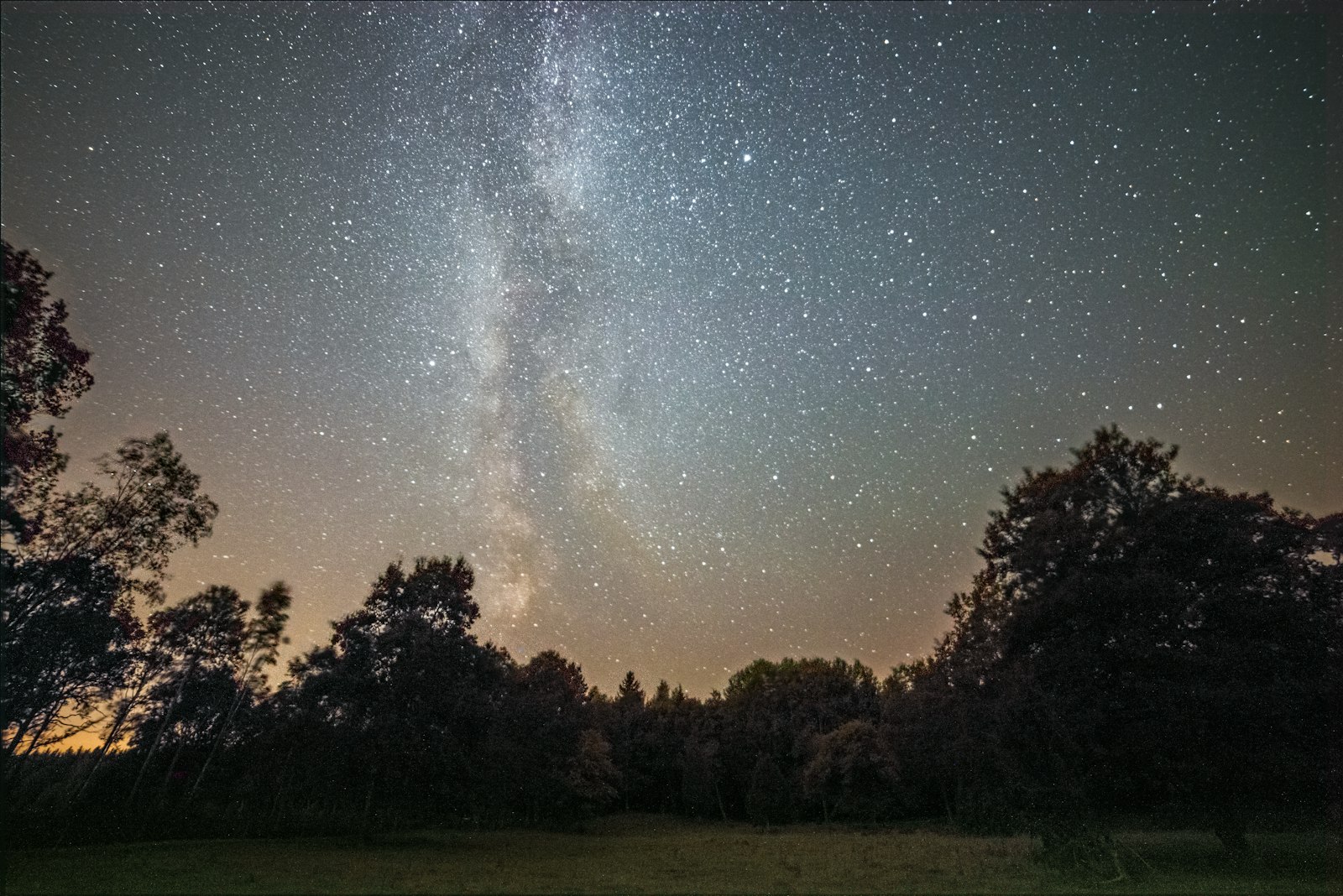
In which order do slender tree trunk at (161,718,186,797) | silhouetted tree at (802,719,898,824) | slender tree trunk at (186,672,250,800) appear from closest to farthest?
slender tree trunk at (161,718,186,797), slender tree trunk at (186,672,250,800), silhouetted tree at (802,719,898,824)

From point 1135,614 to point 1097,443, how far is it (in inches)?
281

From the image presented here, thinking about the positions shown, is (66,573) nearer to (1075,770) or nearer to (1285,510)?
(1075,770)

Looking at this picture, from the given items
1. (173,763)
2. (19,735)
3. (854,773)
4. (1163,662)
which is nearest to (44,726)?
(19,735)

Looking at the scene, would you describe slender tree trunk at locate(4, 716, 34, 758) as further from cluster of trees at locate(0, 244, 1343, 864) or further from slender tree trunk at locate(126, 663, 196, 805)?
slender tree trunk at locate(126, 663, 196, 805)

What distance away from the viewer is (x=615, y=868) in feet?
72.9

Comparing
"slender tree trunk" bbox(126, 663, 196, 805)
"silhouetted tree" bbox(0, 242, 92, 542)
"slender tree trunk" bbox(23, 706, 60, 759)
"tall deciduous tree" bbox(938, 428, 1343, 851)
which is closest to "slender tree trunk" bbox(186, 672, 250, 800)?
"slender tree trunk" bbox(126, 663, 196, 805)

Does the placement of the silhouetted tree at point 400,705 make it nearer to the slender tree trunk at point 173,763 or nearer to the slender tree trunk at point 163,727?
the slender tree trunk at point 163,727

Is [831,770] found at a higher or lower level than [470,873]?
higher

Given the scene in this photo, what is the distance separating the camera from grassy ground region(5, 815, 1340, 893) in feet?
51.0

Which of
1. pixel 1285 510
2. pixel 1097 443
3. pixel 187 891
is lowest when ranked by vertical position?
pixel 187 891

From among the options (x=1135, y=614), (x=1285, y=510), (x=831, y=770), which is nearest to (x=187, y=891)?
(x=1135, y=614)

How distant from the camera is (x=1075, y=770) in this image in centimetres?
2073

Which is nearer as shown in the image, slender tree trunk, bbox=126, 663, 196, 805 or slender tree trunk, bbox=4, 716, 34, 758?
slender tree trunk, bbox=4, 716, 34, 758

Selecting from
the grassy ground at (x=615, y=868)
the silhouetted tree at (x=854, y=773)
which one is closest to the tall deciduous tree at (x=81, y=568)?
the grassy ground at (x=615, y=868)
